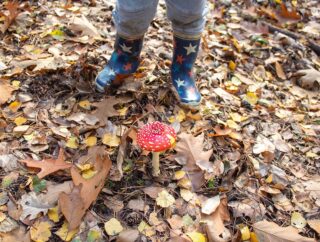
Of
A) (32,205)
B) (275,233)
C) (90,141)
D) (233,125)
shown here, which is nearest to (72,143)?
(90,141)

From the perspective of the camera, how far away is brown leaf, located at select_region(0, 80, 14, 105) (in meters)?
2.17

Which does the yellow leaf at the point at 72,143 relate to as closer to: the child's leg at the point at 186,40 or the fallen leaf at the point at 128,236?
the fallen leaf at the point at 128,236

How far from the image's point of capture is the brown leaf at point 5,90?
2172 mm

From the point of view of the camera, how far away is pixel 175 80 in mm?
2299

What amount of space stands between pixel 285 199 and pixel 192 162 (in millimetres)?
507

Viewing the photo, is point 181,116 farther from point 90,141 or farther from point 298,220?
point 298,220

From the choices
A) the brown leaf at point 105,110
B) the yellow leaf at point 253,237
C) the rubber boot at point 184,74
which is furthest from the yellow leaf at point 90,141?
the yellow leaf at point 253,237

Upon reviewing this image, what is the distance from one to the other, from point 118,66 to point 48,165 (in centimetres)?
77

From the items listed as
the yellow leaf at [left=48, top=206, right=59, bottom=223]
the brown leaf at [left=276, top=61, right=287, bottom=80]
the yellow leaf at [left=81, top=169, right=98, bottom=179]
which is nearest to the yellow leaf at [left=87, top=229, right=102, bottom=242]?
the yellow leaf at [left=48, top=206, right=59, bottom=223]

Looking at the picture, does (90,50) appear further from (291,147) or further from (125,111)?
(291,147)

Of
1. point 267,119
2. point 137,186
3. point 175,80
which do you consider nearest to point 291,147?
point 267,119

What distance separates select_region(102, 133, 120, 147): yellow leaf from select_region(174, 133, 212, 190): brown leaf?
1.02 feet

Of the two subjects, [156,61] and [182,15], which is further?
[156,61]

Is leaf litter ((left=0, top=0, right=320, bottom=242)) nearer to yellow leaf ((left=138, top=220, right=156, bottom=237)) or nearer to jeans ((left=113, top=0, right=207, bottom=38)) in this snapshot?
yellow leaf ((left=138, top=220, right=156, bottom=237))
